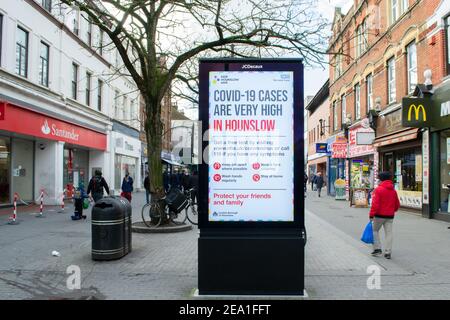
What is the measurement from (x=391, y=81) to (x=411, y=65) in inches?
85.5

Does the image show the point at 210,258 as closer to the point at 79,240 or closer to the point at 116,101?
the point at 79,240

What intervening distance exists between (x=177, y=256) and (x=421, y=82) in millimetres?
12146

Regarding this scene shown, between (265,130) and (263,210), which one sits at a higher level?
(265,130)

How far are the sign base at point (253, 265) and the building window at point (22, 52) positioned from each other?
1480 centimetres

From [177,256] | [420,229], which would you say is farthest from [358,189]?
[177,256]

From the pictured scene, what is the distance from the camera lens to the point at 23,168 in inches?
771

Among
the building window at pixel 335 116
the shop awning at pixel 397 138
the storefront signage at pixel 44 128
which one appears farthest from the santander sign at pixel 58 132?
the building window at pixel 335 116

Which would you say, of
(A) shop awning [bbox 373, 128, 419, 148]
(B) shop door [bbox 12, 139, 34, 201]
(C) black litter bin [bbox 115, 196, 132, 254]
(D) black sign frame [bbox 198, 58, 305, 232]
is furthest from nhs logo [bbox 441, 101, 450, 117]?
(B) shop door [bbox 12, 139, 34, 201]

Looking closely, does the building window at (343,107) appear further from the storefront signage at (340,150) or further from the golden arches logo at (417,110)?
the golden arches logo at (417,110)

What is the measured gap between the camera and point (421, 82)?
639 inches

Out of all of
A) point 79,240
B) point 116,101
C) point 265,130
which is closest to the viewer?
point 265,130

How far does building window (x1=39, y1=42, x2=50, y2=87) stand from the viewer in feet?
63.6

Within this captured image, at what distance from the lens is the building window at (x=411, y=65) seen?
1709cm
